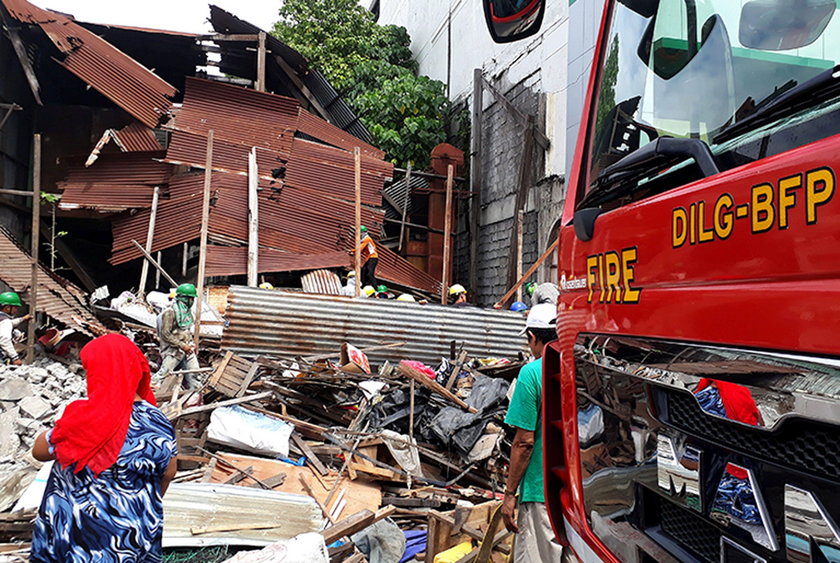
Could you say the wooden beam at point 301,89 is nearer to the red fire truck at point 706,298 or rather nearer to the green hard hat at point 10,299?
the green hard hat at point 10,299

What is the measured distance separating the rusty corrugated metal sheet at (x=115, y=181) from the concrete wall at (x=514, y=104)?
310 inches

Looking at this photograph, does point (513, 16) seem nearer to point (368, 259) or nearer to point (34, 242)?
point (34, 242)

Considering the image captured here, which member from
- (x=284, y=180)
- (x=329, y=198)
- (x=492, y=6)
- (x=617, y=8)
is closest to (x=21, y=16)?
(x=284, y=180)

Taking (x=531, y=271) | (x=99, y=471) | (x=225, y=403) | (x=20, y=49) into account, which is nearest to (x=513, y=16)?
(x=99, y=471)

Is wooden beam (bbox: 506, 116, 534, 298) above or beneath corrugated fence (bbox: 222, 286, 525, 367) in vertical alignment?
above

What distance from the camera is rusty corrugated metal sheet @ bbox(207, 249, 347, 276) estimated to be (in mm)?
13219

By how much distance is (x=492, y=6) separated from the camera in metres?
3.16

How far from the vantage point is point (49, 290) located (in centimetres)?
1193

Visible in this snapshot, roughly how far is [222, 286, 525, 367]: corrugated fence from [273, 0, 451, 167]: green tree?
28.8 feet

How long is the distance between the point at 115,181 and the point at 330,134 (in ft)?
16.4

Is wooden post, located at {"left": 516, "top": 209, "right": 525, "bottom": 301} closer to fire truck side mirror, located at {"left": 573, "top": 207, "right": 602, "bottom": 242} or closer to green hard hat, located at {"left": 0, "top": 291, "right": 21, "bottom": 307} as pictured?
green hard hat, located at {"left": 0, "top": 291, "right": 21, "bottom": 307}

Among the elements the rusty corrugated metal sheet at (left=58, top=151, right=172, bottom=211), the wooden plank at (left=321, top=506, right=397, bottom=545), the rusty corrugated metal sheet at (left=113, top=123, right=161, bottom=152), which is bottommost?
the wooden plank at (left=321, top=506, right=397, bottom=545)

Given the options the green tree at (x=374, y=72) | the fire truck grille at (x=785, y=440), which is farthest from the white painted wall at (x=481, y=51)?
the fire truck grille at (x=785, y=440)

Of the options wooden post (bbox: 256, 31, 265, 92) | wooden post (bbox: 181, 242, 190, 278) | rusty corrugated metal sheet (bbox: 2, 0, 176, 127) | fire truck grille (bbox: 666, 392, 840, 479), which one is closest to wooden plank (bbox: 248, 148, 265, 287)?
wooden post (bbox: 181, 242, 190, 278)
